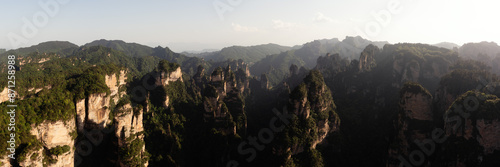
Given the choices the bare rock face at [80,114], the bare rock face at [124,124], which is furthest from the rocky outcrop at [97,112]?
the bare rock face at [124,124]

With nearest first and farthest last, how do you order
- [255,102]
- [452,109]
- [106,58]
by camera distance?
[452,109], [255,102], [106,58]

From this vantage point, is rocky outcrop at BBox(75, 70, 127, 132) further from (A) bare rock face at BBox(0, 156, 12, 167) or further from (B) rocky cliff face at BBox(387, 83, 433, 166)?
(B) rocky cliff face at BBox(387, 83, 433, 166)

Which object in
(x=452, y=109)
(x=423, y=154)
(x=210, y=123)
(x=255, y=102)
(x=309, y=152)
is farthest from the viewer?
(x=255, y=102)

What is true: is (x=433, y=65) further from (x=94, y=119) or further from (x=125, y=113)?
(x=94, y=119)

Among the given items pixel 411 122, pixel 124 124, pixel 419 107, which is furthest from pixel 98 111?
pixel 419 107

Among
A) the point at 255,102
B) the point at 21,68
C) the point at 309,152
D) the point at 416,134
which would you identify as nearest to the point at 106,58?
the point at 21,68

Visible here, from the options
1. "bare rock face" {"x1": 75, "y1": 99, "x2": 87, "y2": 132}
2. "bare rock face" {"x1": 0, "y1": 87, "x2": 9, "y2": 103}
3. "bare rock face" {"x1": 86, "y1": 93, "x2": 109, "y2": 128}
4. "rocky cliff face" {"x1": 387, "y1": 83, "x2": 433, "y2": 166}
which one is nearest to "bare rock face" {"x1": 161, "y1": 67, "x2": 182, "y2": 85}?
"bare rock face" {"x1": 86, "y1": 93, "x2": 109, "y2": 128}

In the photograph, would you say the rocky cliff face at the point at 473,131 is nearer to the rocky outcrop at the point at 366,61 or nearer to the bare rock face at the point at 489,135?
the bare rock face at the point at 489,135

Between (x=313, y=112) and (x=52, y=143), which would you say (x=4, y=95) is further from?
(x=313, y=112)
